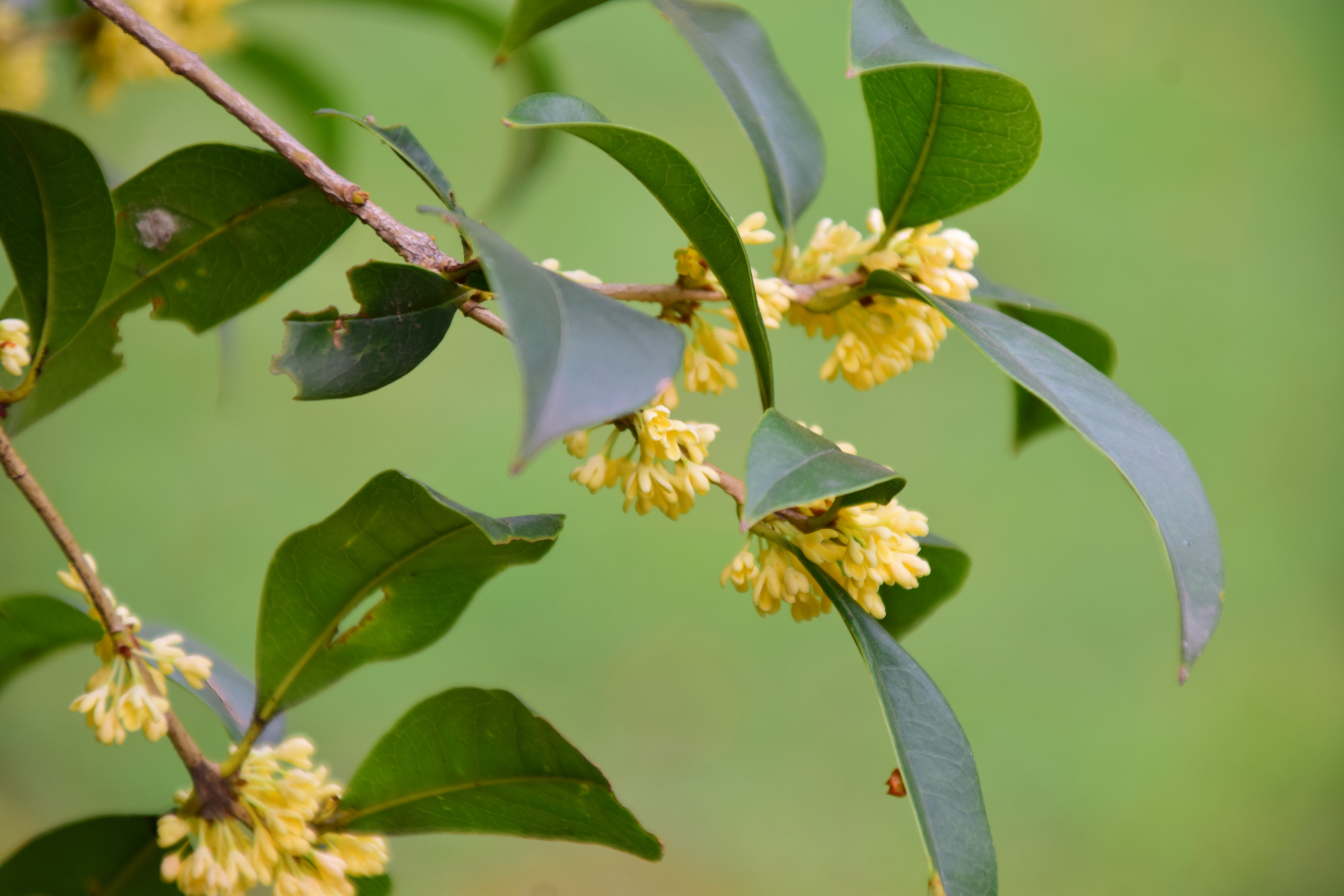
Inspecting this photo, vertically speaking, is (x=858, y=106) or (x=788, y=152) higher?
(x=858, y=106)

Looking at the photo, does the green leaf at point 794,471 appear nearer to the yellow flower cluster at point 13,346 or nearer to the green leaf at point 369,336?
the green leaf at point 369,336

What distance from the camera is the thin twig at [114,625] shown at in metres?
0.40

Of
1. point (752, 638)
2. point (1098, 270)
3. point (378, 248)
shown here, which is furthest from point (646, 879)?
point (1098, 270)

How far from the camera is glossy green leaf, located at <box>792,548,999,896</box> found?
1.15ft

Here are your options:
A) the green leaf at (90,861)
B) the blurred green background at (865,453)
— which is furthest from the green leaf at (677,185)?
the blurred green background at (865,453)

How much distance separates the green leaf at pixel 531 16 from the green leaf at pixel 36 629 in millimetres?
373

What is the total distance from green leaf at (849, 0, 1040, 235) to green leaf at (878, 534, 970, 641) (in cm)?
16

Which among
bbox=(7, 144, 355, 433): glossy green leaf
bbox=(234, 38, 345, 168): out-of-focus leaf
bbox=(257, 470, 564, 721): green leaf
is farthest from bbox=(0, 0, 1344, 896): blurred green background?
bbox=(257, 470, 564, 721): green leaf

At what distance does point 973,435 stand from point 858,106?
2.59 ft

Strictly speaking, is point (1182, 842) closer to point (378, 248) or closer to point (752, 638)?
point (752, 638)

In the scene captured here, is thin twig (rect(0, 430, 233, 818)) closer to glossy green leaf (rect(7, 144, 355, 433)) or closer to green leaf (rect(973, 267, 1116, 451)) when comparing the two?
glossy green leaf (rect(7, 144, 355, 433))

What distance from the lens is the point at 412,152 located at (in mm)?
406

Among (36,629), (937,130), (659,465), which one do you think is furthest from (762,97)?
(36,629)

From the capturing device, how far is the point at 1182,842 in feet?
5.23
